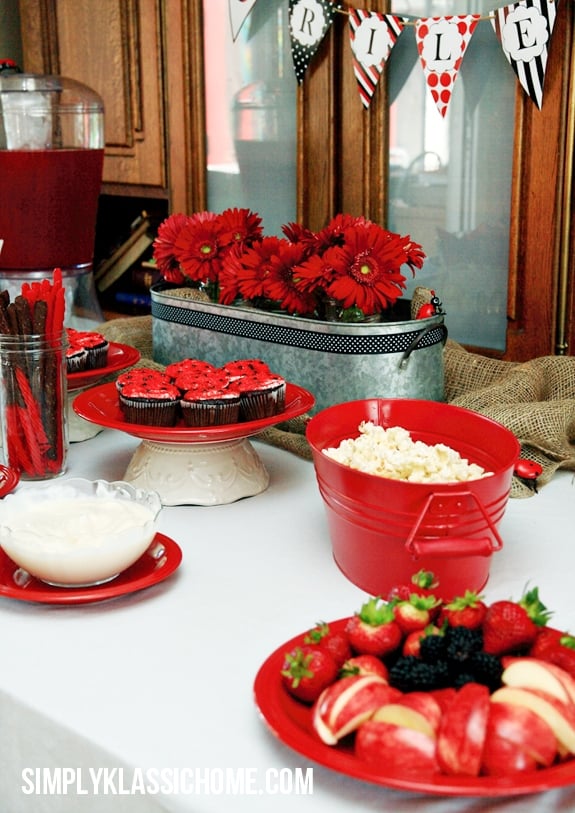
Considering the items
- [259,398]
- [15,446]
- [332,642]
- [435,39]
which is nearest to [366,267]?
[259,398]

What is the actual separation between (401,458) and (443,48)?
105 centimetres

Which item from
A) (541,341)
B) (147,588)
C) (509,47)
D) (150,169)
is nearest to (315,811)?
(147,588)

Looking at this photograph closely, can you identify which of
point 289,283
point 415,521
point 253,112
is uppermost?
point 253,112

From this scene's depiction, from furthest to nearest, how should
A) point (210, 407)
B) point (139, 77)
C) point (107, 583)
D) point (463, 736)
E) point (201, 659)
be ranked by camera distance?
point (139, 77), point (210, 407), point (107, 583), point (201, 659), point (463, 736)

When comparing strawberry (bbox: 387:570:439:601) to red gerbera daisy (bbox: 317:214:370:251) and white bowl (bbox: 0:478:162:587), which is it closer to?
white bowl (bbox: 0:478:162:587)

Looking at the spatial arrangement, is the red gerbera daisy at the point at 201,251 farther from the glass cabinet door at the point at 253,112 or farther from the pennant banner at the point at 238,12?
the pennant banner at the point at 238,12

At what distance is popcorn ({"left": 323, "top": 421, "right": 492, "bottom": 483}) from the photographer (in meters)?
0.98

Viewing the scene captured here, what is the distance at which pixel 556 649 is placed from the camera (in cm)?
72

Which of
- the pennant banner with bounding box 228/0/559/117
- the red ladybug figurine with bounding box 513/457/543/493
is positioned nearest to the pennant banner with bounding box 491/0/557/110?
the pennant banner with bounding box 228/0/559/117

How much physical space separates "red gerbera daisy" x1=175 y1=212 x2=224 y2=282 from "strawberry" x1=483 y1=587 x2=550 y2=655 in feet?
3.20

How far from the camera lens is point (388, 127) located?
196cm

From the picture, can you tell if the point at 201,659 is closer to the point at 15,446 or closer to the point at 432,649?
the point at 432,649

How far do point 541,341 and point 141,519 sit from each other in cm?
101

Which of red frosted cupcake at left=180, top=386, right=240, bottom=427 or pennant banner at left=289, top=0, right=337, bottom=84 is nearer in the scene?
red frosted cupcake at left=180, top=386, right=240, bottom=427
